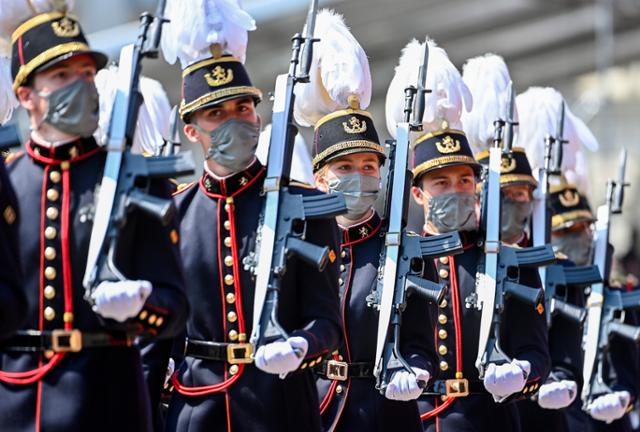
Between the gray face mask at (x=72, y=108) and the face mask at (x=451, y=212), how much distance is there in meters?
2.84

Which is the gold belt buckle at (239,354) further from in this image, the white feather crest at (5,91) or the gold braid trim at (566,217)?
the gold braid trim at (566,217)

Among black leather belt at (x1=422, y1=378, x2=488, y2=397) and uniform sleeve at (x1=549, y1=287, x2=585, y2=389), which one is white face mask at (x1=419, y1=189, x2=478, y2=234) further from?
uniform sleeve at (x1=549, y1=287, x2=585, y2=389)

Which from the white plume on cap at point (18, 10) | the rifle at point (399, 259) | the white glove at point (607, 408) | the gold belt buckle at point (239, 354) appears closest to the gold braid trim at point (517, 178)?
the white glove at point (607, 408)

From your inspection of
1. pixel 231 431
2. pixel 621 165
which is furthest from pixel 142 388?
pixel 621 165

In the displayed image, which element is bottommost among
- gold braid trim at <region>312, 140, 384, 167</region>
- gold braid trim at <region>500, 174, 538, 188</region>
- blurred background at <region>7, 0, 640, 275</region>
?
gold braid trim at <region>312, 140, 384, 167</region>

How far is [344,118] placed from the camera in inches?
301

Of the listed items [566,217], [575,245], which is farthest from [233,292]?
[575,245]

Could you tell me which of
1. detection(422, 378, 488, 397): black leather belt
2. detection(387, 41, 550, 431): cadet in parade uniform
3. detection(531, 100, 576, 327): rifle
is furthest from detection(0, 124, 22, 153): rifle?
detection(531, 100, 576, 327): rifle

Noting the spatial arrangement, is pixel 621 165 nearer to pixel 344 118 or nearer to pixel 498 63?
pixel 498 63

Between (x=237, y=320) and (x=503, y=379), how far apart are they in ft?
5.95

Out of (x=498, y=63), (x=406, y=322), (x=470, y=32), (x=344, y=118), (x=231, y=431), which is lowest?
(x=231, y=431)

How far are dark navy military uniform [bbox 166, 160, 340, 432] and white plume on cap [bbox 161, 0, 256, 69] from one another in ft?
2.07

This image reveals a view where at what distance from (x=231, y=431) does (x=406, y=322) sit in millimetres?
1375

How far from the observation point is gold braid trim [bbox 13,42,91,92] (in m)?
5.72
